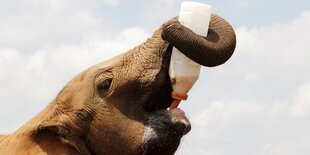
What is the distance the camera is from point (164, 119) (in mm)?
8016

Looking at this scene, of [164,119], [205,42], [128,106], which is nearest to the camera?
[205,42]

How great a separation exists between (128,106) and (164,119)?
404 mm

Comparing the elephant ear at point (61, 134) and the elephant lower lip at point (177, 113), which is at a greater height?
the elephant lower lip at point (177, 113)

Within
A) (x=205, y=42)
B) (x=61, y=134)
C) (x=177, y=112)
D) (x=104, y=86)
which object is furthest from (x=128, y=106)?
(x=205, y=42)

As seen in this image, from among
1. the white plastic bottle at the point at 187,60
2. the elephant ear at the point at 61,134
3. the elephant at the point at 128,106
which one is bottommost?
the elephant ear at the point at 61,134

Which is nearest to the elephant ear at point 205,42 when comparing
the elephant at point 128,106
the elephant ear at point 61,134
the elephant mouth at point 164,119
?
the elephant at point 128,106

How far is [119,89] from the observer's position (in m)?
8.28

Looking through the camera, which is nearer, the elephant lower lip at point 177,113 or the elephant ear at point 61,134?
the elephant lower lip at point 177,113

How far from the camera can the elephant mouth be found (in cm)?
802

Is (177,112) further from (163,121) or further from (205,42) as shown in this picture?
(205,42)

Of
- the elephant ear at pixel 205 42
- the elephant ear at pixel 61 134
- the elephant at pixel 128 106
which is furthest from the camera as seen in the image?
the elephant ear at pixel 61 134

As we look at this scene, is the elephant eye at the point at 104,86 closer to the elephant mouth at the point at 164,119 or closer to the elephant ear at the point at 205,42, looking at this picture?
the elephant mouth at the point at 164,119

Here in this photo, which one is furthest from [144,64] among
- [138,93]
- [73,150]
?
[73,150]

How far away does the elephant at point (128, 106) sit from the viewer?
8.02 m
